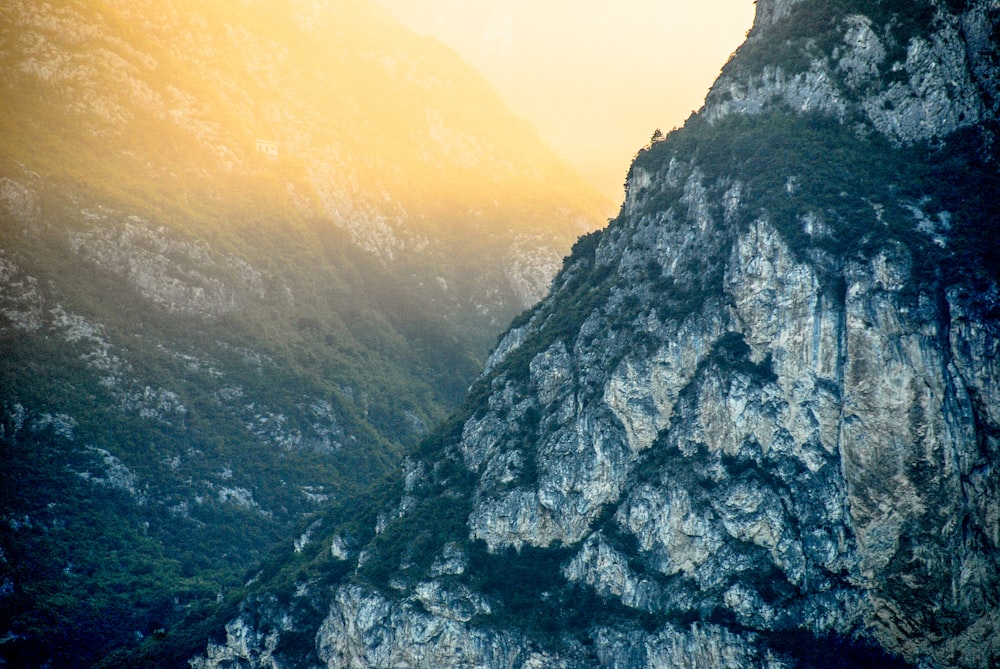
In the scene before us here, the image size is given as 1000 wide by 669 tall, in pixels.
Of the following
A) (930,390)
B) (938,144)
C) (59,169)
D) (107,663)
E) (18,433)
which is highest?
(938,144)

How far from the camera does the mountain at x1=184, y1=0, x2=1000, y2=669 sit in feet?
304

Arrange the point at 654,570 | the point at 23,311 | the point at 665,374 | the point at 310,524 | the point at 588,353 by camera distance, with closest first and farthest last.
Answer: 1. the point at 654,570
2. the point at 665,374
3. the point at 588,353
4. the point at 310,524
5. the point at 23,311

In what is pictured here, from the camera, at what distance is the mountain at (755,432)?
92.6 metres

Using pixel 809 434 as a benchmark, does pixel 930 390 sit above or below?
above

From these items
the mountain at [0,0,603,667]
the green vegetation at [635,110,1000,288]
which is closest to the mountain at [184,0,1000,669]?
the green vegetation at [635,110,1000,288]

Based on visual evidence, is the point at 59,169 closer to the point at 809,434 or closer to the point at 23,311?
the point at 23,311

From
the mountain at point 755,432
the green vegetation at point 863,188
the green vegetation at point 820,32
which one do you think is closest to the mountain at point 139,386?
the mountain at point 755,432

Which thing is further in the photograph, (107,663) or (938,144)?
(107,663)

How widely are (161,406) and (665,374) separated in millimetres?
86026

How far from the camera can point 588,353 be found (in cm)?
11488

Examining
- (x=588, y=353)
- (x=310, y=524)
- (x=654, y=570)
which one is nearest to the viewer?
(x=654, y=570)

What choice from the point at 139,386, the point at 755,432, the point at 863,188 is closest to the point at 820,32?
the point at 863,188

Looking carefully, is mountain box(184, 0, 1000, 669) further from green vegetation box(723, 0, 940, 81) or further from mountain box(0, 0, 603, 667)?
mountain box(0, 0, 603, 667)

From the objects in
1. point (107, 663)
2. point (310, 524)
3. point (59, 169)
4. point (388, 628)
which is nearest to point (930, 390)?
point (388, 628)
